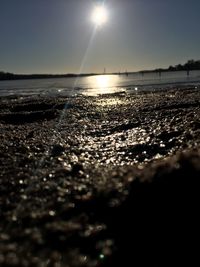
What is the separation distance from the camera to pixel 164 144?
10.2m

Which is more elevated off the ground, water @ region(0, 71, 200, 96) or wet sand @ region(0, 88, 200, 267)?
wet sand @ region(0, 88, 200, 267)

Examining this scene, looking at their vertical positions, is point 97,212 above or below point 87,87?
above

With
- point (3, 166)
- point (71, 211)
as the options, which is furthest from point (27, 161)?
point (71, 211)

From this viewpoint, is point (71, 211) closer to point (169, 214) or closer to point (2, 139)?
point (169, 214)

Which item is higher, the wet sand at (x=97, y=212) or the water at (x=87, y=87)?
the wet sand at (x=97, y=212)

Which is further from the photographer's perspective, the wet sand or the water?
the water

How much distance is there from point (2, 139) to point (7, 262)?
28.5 feet

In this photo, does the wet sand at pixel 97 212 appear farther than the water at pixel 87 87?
No

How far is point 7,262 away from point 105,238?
1145mm

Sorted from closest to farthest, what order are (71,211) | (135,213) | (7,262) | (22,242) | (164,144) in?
(7,262) → (22,242) → (135,213) → (71,211) → (164,144)

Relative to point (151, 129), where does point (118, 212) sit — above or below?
above

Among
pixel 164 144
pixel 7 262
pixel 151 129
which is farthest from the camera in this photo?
pixel 151 129

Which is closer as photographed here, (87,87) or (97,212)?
(97,212)

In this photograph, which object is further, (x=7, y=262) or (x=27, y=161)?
(x=27, y=161)
